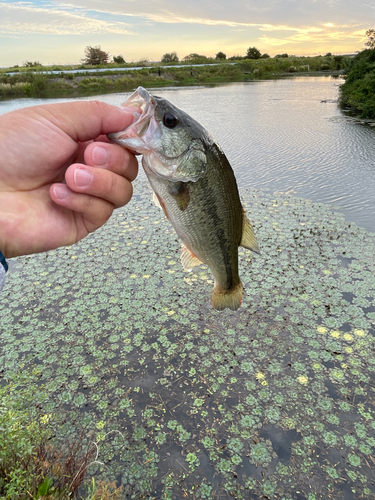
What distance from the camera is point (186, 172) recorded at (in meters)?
1.50

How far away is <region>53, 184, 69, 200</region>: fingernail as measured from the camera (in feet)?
5.29

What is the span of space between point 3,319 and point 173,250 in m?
2.45

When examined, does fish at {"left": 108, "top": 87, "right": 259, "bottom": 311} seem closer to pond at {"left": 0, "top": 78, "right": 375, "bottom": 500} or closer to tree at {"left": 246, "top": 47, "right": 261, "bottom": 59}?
pond at {"left": 0, "top": 78, "right": 375, "bottom": 500}

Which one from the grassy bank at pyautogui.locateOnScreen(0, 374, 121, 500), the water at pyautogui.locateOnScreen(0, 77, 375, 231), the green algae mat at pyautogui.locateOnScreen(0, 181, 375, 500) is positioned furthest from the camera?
the water at pyautogui.locateOnScreen(0, 77, 375, 231)

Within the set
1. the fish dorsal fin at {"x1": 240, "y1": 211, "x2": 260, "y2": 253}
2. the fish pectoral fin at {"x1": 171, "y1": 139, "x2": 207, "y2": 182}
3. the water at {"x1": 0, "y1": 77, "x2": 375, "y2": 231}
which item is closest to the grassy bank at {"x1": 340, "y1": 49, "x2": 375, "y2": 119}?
the water at {"x1": 0, "y1": 77, "x2": 375, "y2": 231}

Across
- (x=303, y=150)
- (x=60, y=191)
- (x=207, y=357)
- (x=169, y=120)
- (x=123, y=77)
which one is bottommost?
(x=207, y=357)

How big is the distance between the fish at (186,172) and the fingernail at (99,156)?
9cm

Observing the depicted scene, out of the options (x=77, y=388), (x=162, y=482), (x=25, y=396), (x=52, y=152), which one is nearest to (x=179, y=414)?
(x=162, y=482)

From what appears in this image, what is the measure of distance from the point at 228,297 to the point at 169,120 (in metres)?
1.08

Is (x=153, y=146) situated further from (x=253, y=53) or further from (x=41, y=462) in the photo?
(x=253, y=53)

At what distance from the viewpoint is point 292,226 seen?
5.60 metres

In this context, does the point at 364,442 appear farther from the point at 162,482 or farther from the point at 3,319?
the point at 3,319

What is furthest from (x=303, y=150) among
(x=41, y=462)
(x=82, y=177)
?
(x=41, y=462)

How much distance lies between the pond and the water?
3.35 ft
